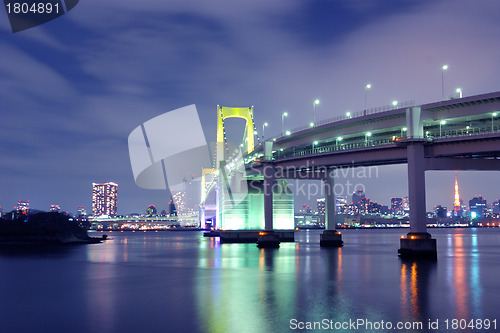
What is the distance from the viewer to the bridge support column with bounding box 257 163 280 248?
7125cm

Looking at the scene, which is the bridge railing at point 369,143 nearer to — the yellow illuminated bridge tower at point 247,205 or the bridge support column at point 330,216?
the bridge support column at point 330,216

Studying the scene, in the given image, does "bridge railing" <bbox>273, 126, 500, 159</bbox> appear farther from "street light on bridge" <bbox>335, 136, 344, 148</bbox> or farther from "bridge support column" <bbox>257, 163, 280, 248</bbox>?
"bridge support column" <bbox>257, 163, 280, 248</bbox>

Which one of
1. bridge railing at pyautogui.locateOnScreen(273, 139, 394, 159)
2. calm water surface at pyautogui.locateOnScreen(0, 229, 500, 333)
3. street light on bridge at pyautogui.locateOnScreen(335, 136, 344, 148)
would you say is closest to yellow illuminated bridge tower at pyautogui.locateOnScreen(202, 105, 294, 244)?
bridge railing at pyautogui.locateOnScreen(273, 139, 394, 159)

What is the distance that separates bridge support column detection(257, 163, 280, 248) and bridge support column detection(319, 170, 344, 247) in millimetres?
8421

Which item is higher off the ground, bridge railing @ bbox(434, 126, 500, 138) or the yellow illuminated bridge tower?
bridge railing @ bbox(434, 126, 500, 138)

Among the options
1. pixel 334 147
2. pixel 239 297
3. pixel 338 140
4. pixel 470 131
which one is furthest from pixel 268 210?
pixel 239 297

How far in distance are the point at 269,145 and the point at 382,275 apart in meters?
35.5

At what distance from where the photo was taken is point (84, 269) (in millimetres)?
48250

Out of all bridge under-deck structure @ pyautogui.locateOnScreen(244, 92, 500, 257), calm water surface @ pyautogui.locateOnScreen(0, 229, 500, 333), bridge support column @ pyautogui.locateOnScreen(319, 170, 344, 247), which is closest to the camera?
calm water surface @ pyautogui.locateOnScreen(0, 229, 500, 333)

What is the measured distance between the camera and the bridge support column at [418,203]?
44375 mm

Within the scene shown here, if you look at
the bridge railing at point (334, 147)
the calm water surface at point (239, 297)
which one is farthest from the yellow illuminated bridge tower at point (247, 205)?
the calm water surface at point (239, 297)

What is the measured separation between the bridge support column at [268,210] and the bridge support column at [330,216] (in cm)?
842

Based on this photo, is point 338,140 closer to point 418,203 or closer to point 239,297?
point 418,203

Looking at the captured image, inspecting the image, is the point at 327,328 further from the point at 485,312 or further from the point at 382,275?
the point at 382,275
